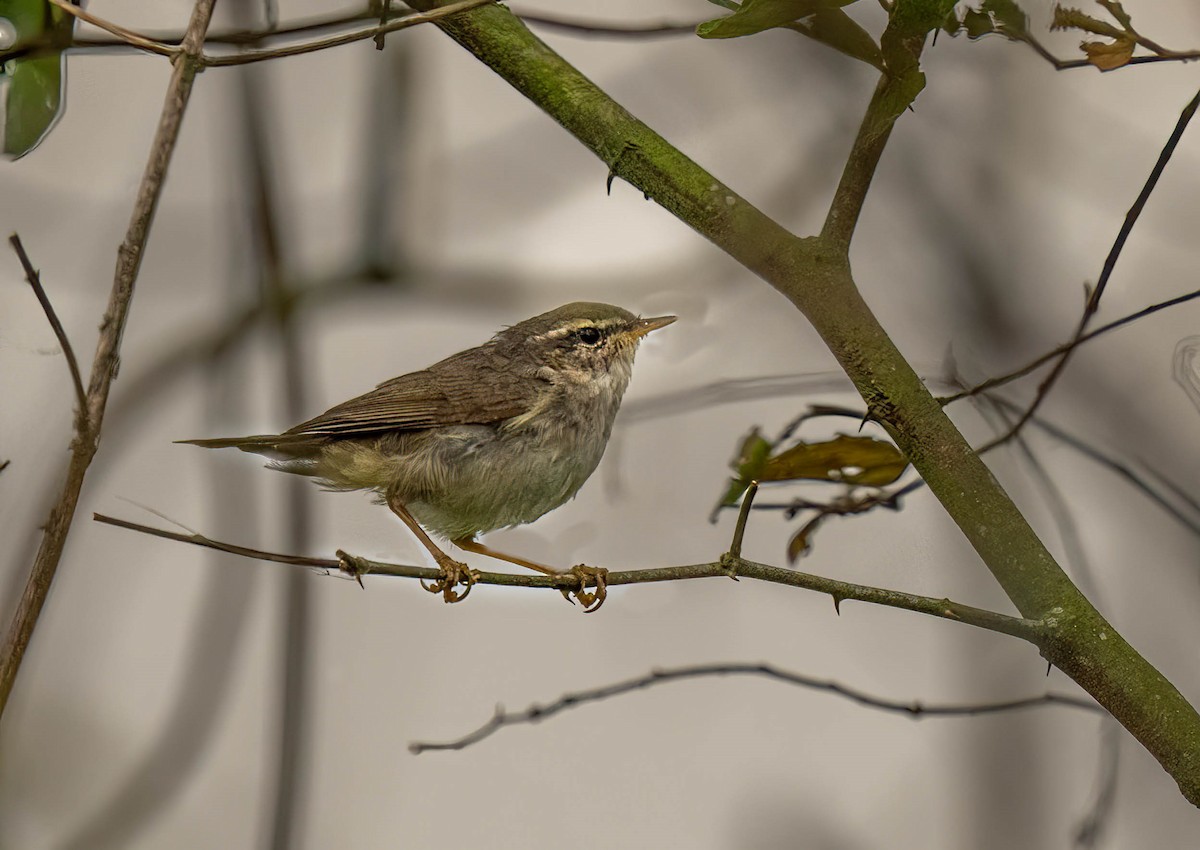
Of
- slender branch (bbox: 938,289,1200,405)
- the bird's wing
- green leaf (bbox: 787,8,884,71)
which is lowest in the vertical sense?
slender branch (bbox: 938,289,1200,405)

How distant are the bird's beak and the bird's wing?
0.36 metres

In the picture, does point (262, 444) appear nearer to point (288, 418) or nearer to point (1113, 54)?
point (288, 418)

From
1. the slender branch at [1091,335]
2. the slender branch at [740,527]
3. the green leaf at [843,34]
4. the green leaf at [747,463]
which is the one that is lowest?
the slender branch at [740,527]

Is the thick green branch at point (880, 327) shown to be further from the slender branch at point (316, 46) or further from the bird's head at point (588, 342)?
the bird's head at point (588, 342)

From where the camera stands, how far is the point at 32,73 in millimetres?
2127

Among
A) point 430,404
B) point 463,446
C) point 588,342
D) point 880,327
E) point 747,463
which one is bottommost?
point 747,463

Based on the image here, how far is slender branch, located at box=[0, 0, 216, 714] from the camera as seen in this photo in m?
1.34

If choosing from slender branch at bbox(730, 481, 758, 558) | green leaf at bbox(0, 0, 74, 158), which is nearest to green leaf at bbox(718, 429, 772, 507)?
slender branch at bbox(730, 481, 758, 558)

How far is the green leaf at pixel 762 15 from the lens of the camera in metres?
1.60

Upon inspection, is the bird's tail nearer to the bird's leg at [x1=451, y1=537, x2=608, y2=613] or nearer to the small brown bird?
the small brown bird

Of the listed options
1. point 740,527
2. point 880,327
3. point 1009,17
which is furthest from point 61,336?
point 1009,17

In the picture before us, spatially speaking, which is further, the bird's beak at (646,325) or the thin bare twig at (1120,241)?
the bird's beak at (646,325)

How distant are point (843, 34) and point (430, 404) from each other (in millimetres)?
Answer: 1715

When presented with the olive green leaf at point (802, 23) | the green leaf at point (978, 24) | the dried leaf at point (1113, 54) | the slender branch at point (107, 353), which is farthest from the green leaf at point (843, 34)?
the slender branch at point (107, 353)
